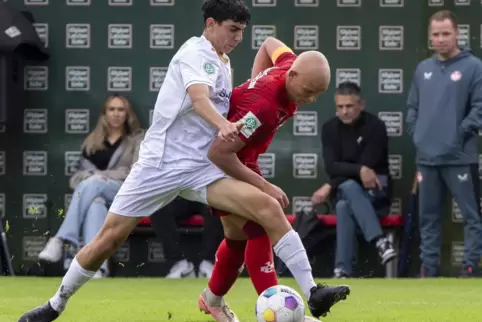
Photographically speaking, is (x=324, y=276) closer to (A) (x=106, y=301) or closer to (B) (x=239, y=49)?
(B) (x=239, y=49)

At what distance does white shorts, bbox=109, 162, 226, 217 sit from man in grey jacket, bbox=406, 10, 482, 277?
5.53 metres

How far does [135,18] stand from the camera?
13180 millimetres

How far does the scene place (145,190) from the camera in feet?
22.8

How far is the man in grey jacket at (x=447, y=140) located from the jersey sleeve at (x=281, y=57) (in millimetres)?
4796

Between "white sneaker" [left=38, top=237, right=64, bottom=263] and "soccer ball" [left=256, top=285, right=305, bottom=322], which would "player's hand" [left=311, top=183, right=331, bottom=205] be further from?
"soccer ball" [left=256, top=285, right=305, bottom=322]

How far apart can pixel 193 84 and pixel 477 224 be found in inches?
230

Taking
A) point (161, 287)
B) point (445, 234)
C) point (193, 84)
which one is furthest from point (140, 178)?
point (445, 234)

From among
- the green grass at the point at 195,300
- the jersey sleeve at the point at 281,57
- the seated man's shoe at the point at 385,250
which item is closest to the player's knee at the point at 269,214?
the jersey sleeve at the point at 281,57

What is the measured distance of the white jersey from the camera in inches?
273

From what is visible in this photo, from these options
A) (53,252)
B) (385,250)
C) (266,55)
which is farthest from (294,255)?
(53,252)

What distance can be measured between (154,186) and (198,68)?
70 cm

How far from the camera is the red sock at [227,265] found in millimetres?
7316

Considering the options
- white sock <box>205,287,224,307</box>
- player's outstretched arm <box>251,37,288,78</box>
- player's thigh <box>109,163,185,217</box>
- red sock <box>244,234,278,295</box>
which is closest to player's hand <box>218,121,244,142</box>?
player's thigh <box>109,163,185,217</box>

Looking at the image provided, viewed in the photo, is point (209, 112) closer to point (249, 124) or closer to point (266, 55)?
point (249, 124)
